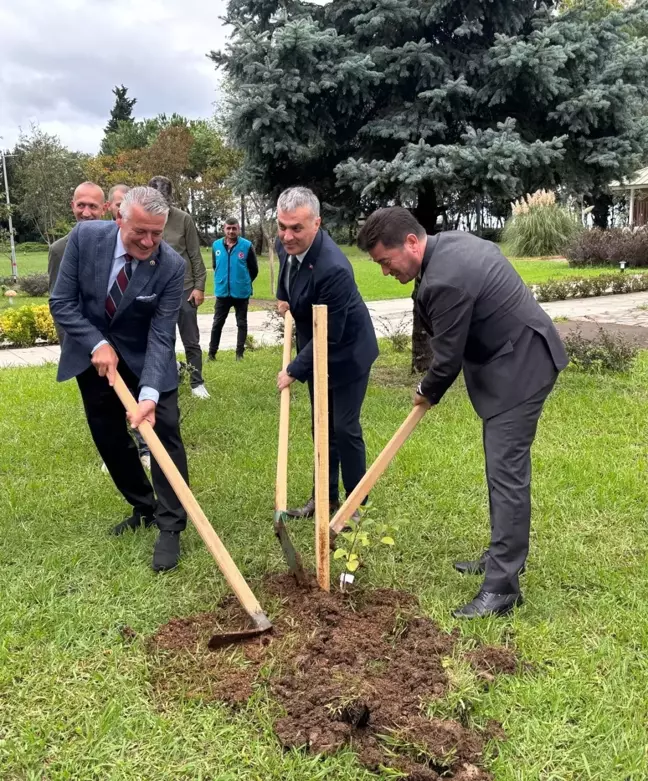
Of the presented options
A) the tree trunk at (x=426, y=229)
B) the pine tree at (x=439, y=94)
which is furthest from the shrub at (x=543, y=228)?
the tree trunk at (x=426, y=229)

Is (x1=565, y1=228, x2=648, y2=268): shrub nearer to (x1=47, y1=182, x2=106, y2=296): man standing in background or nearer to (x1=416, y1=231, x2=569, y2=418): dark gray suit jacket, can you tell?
(x1=47, y1=182, x2=106, y2=296): man standing in background

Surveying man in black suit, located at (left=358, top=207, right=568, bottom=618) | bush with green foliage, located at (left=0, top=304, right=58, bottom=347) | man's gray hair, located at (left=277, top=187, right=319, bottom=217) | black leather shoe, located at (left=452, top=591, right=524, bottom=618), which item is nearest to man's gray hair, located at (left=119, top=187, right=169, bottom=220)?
man's gray hair, located at (left=277, top=187, right=319, bottom=217)

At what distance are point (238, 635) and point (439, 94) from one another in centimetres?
501

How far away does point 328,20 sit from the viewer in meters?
6.62

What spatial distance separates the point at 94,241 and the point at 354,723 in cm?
241

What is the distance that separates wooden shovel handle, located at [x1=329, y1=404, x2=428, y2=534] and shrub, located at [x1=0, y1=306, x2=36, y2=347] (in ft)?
28.8

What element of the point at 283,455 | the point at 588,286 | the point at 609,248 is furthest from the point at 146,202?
the point at 609,248

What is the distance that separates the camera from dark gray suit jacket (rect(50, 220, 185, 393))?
3.34m

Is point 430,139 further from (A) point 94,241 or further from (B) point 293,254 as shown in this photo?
(A) point 94,241

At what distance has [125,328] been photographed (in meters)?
3.46

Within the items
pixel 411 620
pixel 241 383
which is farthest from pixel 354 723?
pixel 241 383

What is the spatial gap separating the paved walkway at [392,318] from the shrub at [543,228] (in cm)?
861

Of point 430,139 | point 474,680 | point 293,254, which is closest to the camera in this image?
point 474,680

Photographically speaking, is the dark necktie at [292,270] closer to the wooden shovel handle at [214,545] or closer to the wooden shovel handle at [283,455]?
the wooden shovel handle at [283,455]
